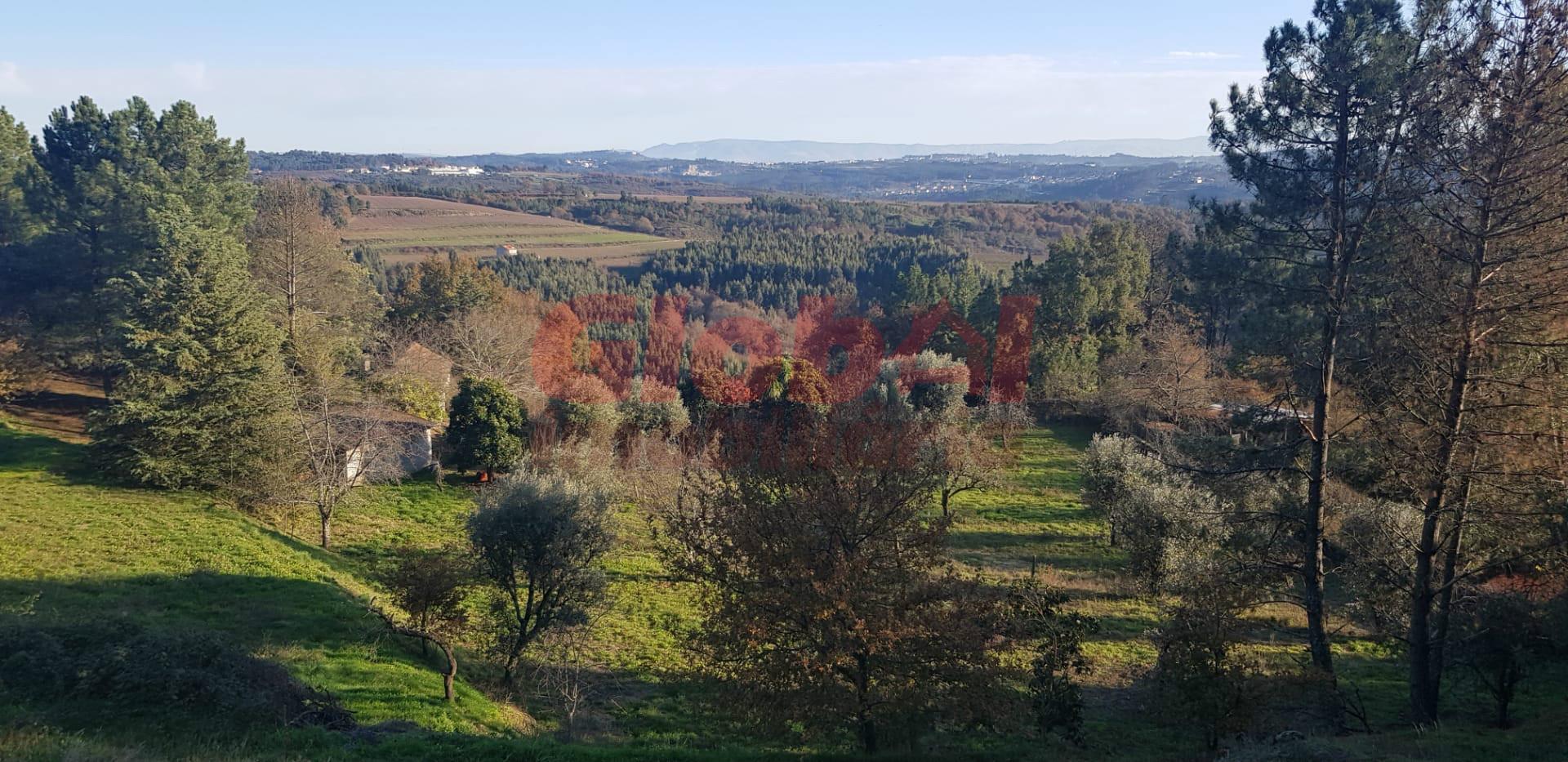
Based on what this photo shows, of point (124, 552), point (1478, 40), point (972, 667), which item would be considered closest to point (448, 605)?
point (124, 552)

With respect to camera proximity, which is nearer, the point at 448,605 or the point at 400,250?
the point at 448,605

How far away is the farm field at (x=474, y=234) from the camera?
82875mm

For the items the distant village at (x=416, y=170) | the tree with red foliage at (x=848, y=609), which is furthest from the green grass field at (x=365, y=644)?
the distant village at (x=416, y=170)

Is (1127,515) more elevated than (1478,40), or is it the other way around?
(1478,40)

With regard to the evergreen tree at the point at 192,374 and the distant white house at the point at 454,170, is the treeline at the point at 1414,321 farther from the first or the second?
the distant white house at the point at 454,170

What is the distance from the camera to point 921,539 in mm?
11250

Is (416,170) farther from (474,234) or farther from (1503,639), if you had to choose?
Answer: (1503,639)

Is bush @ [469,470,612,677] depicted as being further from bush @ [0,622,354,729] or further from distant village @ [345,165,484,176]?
distant village @ [345,165,484,176]

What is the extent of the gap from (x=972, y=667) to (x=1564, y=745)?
6927mm

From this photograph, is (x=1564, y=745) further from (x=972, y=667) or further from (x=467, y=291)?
(x=467, y=291)

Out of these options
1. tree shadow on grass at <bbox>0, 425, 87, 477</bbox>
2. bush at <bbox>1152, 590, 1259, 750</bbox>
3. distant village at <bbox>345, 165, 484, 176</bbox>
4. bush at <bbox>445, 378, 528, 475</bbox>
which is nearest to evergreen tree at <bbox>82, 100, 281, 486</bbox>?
tree shadow on grass at <bbox>0, 425, 87, 477</bbox>

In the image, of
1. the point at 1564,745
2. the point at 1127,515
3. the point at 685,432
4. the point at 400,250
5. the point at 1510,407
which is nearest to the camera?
the point at 1564,745

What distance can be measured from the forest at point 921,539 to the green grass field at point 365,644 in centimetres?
9

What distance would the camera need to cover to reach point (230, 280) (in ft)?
72.7
